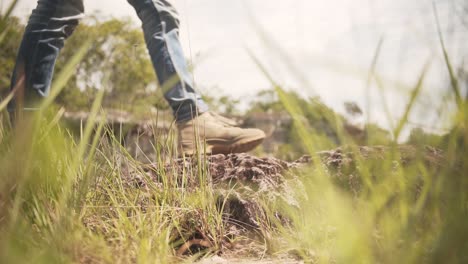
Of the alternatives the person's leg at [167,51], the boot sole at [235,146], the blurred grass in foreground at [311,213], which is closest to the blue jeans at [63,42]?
the person's leg at [167,51]

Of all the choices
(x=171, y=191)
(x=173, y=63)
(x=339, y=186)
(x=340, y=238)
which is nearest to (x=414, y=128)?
(x=340, y=238)

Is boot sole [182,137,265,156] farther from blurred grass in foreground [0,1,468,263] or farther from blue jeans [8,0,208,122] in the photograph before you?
blurred grass in foreground [0,1,468,263]

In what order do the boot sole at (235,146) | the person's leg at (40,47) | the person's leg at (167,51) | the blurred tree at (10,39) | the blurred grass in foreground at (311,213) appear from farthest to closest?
the boot sole at (235,146), the person's leg at (167,51), the person's leg at (40,47), the blurred tree at (10,39), the blurred grass in foreground at (311,213)

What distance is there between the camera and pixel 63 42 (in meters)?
2.09

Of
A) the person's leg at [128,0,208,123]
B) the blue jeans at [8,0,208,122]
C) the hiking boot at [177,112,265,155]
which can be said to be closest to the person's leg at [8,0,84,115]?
the blue jeans at [8,0,208,122]

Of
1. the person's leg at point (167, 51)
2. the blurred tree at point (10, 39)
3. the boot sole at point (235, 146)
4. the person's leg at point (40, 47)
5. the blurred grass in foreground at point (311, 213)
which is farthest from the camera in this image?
the boot sole at point (235, 146)

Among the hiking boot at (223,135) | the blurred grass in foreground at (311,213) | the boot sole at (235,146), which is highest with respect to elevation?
the blurred grass in foreground at (311,213)

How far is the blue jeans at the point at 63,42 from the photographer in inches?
76.9

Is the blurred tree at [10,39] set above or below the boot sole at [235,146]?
above

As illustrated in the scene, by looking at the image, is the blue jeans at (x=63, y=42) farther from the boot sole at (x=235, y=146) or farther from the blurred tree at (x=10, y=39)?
the boot sole at (x=235, y=146)

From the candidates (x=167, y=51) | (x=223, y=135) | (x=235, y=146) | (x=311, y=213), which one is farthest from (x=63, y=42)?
(x=311, y=213)

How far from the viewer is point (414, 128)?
72cm

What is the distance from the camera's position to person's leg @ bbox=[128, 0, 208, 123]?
212 centimetres

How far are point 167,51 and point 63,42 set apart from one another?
21.2 inches
